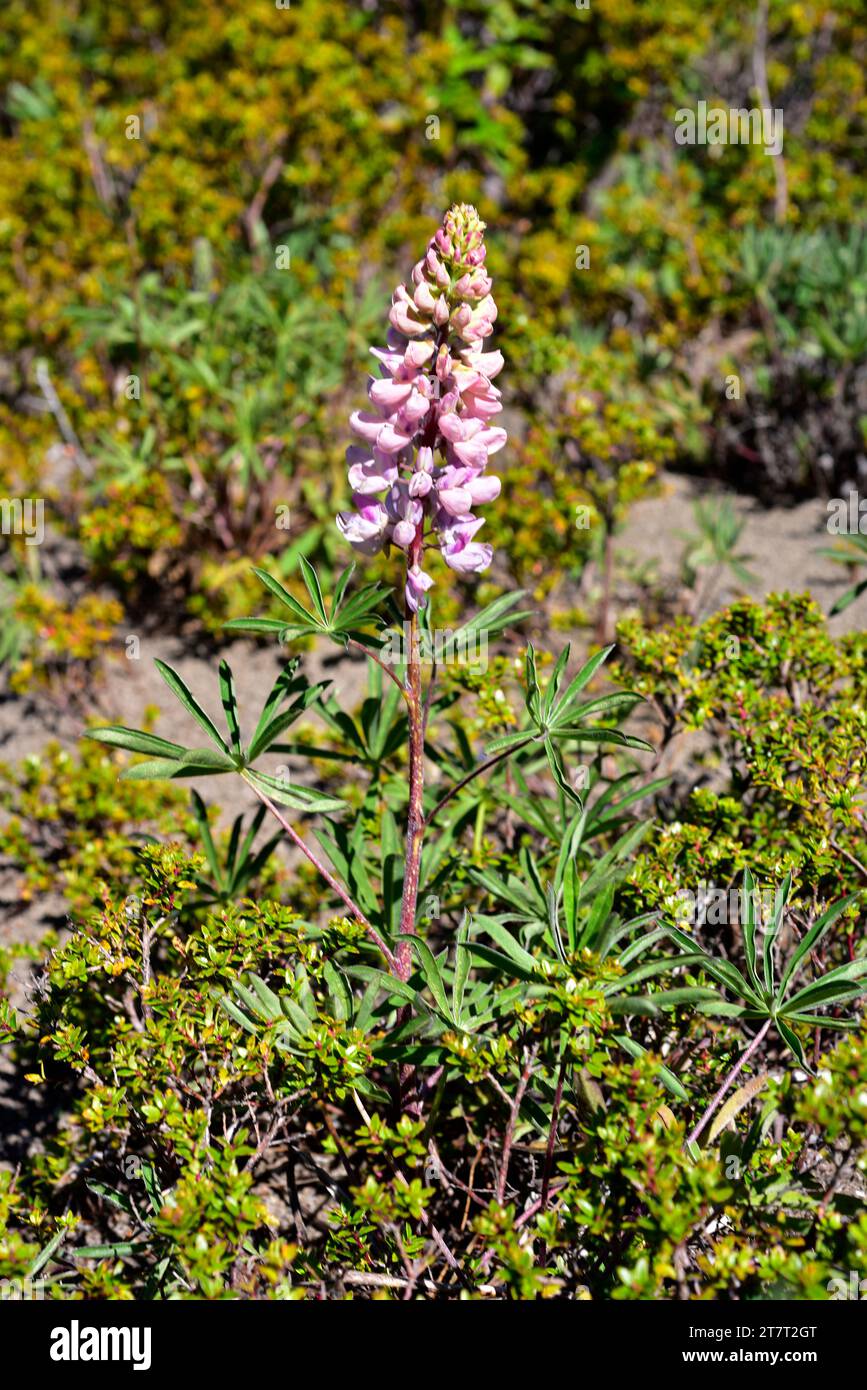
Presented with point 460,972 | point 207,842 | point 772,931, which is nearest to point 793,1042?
point 772,931

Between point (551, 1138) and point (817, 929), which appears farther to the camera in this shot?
point (817, 929)

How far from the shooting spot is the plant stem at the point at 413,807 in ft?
6.98

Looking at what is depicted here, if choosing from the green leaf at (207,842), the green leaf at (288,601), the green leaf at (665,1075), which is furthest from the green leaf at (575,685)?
the green leaf at (207,842)

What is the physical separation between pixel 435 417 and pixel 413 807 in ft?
2.52

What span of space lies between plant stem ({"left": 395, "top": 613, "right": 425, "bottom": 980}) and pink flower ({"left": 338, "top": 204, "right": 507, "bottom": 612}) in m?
0.12

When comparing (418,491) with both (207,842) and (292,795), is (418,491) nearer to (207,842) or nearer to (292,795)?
(292,795)

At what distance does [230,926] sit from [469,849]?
824 mm

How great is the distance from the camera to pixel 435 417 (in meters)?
2.08

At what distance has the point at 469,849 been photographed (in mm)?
2883

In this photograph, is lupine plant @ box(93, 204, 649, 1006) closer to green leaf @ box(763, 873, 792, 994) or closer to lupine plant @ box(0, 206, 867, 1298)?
lupine plant @ box(0, 206, 867, 1298)

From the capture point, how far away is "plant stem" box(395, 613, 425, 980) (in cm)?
213

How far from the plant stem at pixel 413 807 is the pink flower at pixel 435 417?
12cm

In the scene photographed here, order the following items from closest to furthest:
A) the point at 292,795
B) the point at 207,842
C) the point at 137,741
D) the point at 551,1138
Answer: the point at 551,1138
the point at 137,741
the point at 292,795
the point at 207,842

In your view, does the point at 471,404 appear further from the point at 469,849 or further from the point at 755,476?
the point at 755,476
